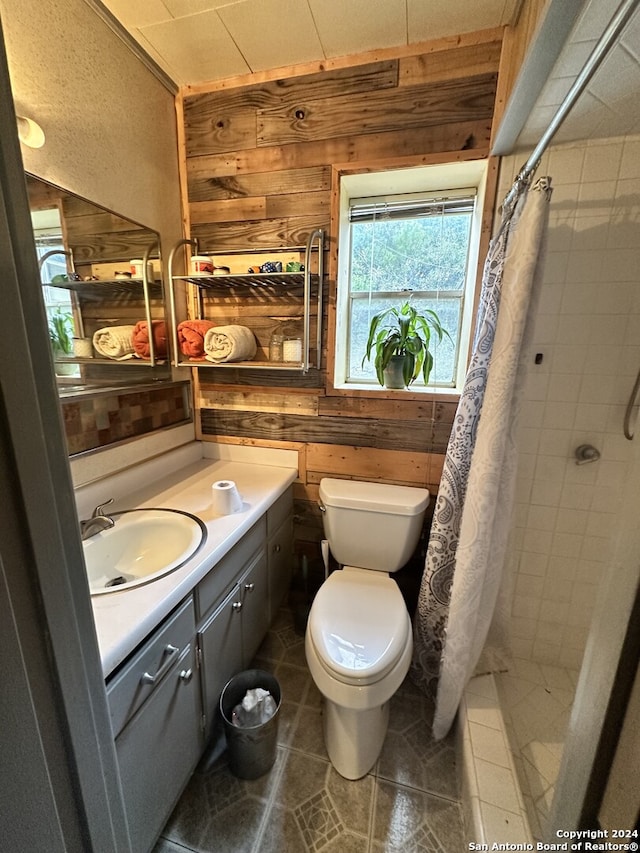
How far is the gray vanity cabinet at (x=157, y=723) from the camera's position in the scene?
0.77 meters

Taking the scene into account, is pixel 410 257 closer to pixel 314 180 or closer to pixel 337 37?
pixel 314 180

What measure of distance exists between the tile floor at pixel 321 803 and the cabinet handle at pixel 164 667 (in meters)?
0.59

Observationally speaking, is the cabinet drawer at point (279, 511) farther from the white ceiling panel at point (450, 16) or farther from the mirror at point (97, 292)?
the white ceiling panel at point (450, 16)

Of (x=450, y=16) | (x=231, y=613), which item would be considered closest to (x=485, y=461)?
Answer: (x=231, y=613)

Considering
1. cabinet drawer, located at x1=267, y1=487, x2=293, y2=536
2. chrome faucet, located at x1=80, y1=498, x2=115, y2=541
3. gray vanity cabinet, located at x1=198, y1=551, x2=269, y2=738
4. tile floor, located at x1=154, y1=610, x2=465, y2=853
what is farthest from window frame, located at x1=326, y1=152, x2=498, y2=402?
tile floor, located at x1=154, y1=610, x2=465, y2=853

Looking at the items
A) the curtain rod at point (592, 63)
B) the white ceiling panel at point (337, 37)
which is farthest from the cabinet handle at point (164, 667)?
the white ceiling panel at point (337, 37)

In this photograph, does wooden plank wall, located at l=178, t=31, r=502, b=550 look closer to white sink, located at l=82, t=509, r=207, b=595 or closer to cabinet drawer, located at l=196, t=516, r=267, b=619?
cabinet drawer, located at l=196, t=516, r=267, b=619

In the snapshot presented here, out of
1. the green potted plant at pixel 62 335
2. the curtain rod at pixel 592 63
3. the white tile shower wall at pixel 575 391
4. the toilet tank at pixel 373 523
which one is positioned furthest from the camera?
the toilet tank at pixel 373 523

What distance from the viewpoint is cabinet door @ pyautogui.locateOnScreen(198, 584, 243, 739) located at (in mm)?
1065

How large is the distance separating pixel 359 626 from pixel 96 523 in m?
0.96

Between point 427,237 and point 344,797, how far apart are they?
7.14ft

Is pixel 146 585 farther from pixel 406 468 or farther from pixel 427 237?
pixel 427 237

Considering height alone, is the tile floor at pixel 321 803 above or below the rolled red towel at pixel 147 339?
below

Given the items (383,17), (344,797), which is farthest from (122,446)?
(383,17)
